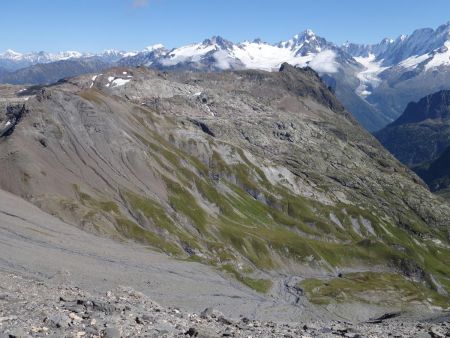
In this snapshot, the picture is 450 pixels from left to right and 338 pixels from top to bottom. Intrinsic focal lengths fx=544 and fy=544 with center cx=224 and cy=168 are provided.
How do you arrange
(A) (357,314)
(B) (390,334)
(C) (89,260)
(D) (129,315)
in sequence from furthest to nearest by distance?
(A) (357,314) < (C) (89,260) < (B) (390,334) < (D) (129,315)

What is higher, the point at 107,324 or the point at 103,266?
the point at 107,324

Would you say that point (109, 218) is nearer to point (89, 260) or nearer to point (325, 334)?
point (89, 260)

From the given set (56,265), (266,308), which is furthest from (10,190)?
(266,308)

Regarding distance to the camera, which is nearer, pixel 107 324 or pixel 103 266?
pixel 107 324

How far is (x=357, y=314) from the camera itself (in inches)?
6142

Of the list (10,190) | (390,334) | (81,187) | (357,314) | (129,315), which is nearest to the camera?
(129,315)

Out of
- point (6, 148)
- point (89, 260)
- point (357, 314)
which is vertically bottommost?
point (357, 314)

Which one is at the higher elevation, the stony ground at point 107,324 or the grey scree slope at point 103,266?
the stony ground at point 107,324

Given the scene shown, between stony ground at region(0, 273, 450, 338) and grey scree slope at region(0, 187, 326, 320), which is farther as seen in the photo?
grey scree slope at region(0, 187, 326, 320)

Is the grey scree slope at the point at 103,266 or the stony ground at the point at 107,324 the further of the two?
the grey scree slope at the point at 103,266

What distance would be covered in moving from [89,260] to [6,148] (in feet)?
304

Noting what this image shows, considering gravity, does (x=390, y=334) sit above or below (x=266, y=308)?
above

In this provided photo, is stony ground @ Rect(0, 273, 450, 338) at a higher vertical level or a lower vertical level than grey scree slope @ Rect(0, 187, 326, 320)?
higher

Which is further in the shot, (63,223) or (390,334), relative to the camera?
(63,223)
